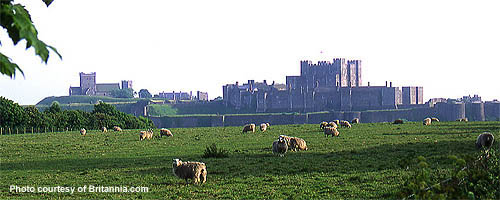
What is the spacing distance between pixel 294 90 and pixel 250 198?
119 m

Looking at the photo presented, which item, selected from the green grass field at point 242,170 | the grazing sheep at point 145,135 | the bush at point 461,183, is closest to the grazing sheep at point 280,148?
the green grass field at point 242,170

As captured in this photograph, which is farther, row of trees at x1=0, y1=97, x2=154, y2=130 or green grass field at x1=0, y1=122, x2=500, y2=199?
row of trees at x1=0, y1=97, x2=154, y2=130

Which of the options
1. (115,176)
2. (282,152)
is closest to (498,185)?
(115,176)

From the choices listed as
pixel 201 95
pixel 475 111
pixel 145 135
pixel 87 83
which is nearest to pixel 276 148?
pixel 145 135

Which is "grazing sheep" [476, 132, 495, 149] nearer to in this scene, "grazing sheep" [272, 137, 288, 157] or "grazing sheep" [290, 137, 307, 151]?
"grazing sheep" [290, 137, 307, 151]

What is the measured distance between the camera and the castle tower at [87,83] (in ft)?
636

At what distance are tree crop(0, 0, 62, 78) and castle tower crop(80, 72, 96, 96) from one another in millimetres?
195214

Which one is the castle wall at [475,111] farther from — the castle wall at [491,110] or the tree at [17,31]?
the tree at [17,31]

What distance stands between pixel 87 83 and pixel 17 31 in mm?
198146

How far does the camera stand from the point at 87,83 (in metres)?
195

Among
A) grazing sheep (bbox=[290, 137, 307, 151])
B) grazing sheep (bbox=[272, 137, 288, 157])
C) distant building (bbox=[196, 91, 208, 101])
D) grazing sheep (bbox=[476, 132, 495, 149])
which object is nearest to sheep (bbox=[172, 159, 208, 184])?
grazing sheep (bbox=[272, 137, 288, 157])

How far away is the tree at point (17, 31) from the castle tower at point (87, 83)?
195214 mm

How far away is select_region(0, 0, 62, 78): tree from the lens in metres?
3.53

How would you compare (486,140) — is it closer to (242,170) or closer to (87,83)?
(242,170)
